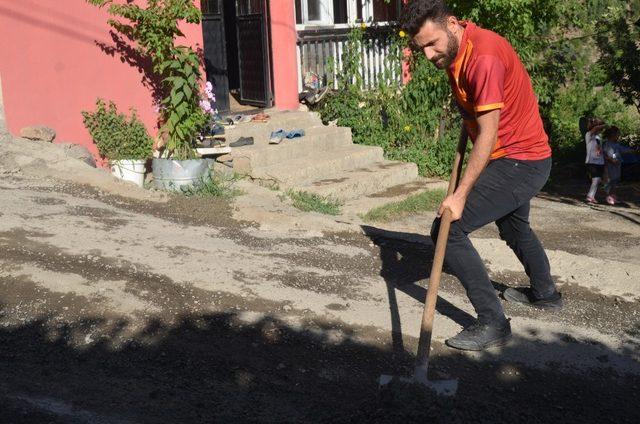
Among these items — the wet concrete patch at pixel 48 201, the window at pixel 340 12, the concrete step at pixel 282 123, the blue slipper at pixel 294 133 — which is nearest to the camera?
the wet concrete patch at pixel 48 201

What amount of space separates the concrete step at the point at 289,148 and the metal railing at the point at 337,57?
4.11ft

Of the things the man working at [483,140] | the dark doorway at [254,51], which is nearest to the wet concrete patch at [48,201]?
the man working at [483,140]

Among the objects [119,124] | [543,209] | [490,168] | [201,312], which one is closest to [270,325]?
[201,312]

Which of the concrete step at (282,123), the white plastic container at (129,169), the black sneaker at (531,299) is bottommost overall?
the black sneaker at (531,299)

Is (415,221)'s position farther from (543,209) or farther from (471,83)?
(471,83)

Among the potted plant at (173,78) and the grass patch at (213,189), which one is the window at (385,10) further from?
the grass patch at (213,189)

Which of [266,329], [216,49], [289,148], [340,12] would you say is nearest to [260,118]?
[289,148]

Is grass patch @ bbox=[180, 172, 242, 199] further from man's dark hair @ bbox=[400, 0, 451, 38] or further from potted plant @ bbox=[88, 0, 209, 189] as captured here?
man's dark hair @ bbox=[400, 0, 451, 38]

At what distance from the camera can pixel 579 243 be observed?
8.44 meters

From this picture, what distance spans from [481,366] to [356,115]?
25.8ft

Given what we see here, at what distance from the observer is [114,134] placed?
9.63m

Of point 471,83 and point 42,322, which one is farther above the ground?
point 471,83

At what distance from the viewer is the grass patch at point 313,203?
28.2 ft

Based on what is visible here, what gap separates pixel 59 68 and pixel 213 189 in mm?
2577
